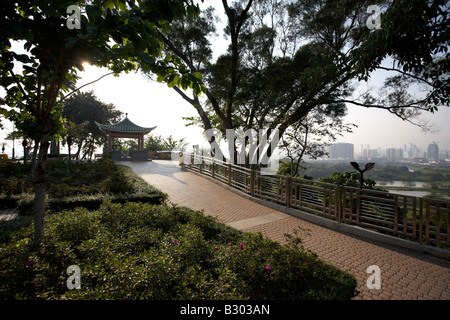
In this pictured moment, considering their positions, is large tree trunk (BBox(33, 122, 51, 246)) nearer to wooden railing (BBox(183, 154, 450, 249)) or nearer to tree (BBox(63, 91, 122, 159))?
wooden railing (BBox(183, 154, 450, 249))

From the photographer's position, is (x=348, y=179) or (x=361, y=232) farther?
(x=348, y=179)

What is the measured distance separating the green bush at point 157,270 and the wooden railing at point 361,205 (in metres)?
2.75

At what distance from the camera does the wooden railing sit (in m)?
4.76

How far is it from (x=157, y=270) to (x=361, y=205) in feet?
17.4

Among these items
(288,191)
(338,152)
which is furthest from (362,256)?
(338,152)

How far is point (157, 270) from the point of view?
266 cm

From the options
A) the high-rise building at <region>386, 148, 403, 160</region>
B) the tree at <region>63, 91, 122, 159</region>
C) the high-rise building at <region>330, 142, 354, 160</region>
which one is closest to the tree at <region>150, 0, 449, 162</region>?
the high-rise building at <region>330, 142, 354, 160</region>

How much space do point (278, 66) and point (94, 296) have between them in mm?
11922

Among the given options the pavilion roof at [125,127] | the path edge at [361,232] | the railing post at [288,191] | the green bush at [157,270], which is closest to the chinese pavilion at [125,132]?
the pavilion roof at [125,127]

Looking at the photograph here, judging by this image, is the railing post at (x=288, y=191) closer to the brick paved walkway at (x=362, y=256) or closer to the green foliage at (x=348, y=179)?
the brick paved walkway at (x=362, y=256)

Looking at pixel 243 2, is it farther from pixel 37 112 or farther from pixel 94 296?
pixel 94 296

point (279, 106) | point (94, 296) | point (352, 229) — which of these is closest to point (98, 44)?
point (94, 296)

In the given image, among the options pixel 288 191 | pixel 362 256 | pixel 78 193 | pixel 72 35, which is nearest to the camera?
pixel 72 35

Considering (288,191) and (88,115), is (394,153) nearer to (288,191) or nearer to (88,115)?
(288,191)
